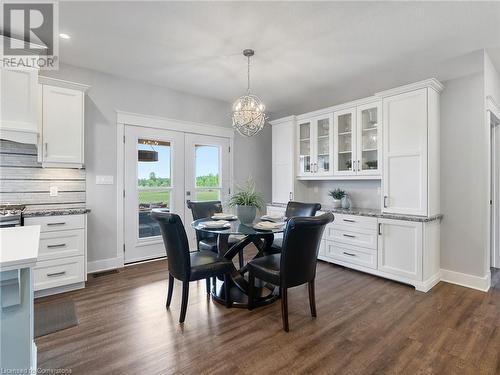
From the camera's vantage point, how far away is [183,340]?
2002 millimetres

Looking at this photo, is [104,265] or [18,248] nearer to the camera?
[18,248]

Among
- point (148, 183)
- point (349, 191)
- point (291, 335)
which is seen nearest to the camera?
point (291, 335)

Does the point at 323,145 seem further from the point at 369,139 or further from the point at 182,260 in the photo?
the point at 182,260

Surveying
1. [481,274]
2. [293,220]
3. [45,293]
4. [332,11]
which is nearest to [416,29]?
[332,11]

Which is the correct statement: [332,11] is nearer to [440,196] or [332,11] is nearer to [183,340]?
[440,196]

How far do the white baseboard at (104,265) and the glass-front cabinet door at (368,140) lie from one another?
144 inches

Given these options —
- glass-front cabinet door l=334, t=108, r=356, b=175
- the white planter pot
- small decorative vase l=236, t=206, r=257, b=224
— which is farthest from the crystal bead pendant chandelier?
the white planter pot

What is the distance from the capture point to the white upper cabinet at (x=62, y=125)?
2907 millimetres

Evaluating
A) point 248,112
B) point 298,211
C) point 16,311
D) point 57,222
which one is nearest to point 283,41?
point 248,112

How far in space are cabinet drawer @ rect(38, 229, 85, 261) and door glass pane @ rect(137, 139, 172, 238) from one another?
39.8 inches

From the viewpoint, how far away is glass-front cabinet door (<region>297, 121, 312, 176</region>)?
4.45 m

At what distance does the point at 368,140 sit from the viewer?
3.70 metres

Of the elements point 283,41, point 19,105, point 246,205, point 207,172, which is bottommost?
point 246,205

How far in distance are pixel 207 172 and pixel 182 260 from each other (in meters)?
2.56
